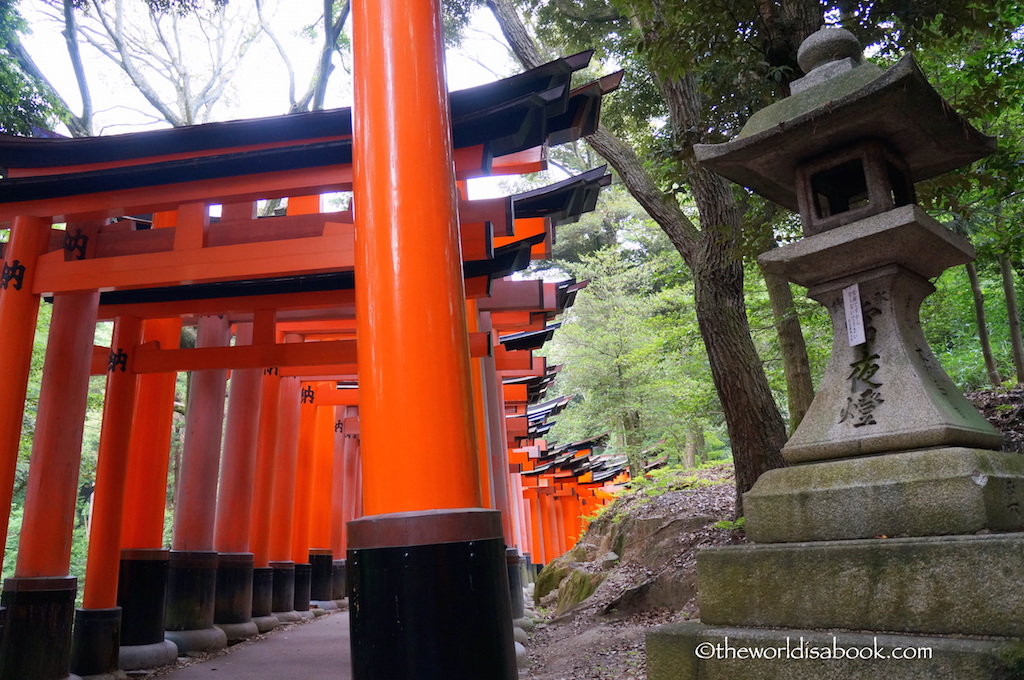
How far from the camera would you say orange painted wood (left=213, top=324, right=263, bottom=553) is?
987cm

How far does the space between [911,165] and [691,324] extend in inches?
346

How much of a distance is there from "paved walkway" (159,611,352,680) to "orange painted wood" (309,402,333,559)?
4.56 meters

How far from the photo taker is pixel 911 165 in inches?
182

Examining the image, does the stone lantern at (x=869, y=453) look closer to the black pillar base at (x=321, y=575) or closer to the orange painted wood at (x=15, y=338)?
the orange painted wood at (x=15, y=338)

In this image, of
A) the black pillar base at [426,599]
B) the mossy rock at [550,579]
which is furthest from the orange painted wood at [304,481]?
the black pillar base at [426,599]

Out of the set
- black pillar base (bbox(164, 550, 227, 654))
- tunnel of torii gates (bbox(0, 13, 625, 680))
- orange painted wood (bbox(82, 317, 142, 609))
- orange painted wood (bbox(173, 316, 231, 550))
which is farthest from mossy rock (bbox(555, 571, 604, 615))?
orange painted wood (bbox(82, 317, 142, 609))

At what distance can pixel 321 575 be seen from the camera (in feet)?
51.4

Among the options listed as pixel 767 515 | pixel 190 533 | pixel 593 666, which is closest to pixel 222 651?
pixel 190 533

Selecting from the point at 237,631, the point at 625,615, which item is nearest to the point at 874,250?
the point at 625,615

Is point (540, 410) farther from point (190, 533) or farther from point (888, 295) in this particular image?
point (888, 295)

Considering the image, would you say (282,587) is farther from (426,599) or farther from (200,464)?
(426,599)

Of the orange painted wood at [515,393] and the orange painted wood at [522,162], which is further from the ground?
the orange painted wood at [522,162]

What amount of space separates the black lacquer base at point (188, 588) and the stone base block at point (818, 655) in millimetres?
6911

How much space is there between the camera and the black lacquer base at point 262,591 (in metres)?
11.1
